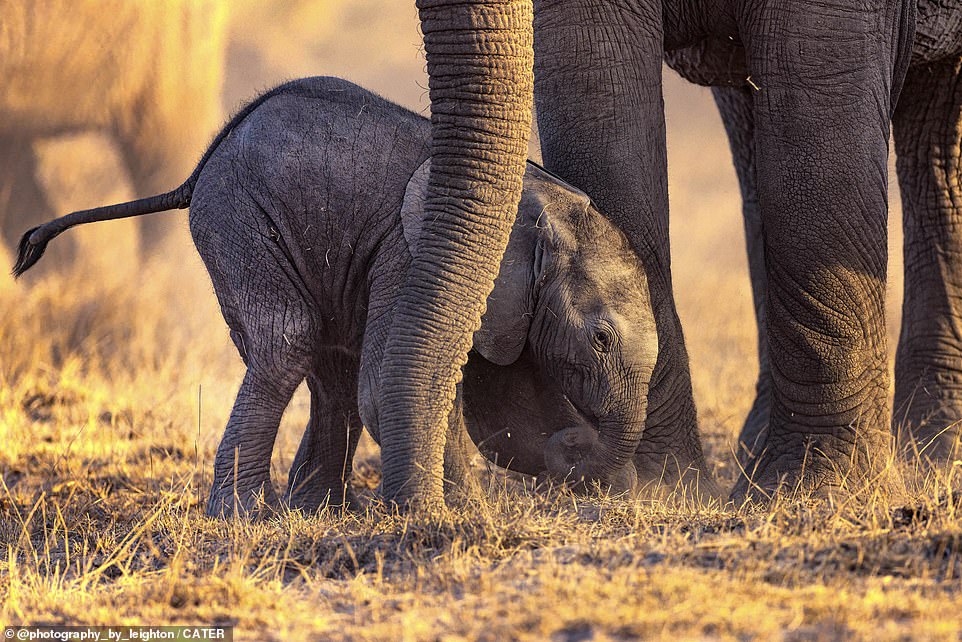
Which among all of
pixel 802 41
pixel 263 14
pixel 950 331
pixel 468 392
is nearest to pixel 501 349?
pixel 468 392

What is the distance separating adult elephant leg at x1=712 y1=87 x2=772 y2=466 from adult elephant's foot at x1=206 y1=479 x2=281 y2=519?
8.09 ft

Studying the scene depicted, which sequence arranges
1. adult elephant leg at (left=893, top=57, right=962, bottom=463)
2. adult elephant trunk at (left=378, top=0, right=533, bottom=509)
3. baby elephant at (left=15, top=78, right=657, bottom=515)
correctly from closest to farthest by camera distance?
adult elephant trunk at (left=378, top=0, right=533, bottom=509)
baby elephant at (left=15, top=78, right=657, bottom=515)
adult elephant leg at (left=893, top=57, right=962, bottom=463)

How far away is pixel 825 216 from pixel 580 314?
0.94 m

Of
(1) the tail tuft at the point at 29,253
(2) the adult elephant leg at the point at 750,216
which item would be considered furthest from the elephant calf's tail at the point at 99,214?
(2) the adult elephant leg at the point at 750,216

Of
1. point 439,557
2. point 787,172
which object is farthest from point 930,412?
point 439,557

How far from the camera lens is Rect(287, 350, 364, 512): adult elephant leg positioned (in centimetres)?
489

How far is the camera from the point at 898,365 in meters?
6.24

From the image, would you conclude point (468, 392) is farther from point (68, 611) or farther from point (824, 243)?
point (68, 611)

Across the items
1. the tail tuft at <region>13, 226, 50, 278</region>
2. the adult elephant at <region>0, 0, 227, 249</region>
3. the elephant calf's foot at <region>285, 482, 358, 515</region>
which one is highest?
the adult elephant at <region>0, 0, 227, 249</region>

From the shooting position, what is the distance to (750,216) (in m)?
6.48

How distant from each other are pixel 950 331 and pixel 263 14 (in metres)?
9.79

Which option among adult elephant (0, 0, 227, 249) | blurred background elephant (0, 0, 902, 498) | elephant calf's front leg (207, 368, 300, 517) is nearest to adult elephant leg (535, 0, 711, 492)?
blurred background elephant (0, 0, 902, 498)

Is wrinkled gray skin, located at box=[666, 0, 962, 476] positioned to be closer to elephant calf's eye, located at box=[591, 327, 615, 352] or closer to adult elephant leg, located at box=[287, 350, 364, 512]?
elephant calf's eye, located at box=[591, 327, 615, 352]

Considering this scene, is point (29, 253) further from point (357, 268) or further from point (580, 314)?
point (580, 314)
